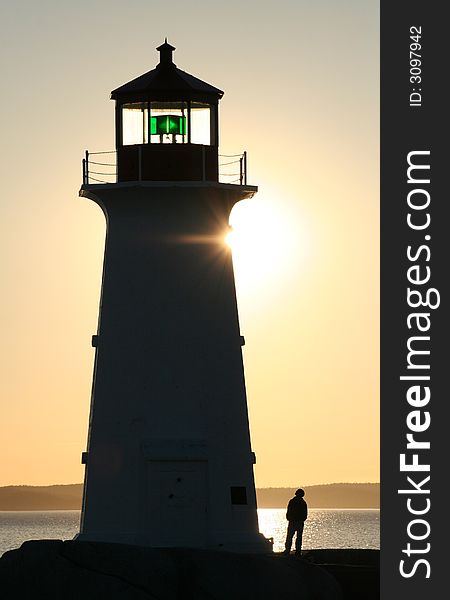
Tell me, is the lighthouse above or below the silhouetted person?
above

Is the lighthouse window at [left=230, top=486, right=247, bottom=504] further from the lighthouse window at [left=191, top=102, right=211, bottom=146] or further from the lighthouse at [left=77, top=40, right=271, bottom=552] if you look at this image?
the lighthouse window at [left=191, top=102, right=211, bottom=146]

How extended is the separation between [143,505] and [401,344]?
879 centimetres

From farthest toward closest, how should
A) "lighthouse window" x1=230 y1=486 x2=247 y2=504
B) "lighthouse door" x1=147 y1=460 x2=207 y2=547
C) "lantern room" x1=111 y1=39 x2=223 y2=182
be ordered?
"lantern room" x1=111 y1=39 x2=223 y2=182, "lighthouse window" x1=230 y1=486 x2=247 y2=504, "lighthouse door" x1=147 y1=460 x2=207 y2=547

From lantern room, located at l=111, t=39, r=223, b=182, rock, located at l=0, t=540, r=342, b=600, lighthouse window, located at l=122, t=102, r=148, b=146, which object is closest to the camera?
rock, located at l=0, t=540, r=342, b=600

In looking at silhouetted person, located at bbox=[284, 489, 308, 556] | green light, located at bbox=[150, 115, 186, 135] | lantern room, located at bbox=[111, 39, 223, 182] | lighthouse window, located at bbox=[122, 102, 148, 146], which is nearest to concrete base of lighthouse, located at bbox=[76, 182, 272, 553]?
lantern room, located at bbox=[111, 39, 223, 182]

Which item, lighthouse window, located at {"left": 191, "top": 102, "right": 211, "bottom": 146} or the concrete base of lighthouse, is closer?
the concrete base of lighthouse

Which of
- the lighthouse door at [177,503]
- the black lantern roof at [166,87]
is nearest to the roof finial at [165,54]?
the black lantern roof at [166,87]

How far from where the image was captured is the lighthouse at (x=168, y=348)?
106 feet

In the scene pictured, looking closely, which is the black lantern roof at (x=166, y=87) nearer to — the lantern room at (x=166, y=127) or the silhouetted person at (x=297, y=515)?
the lantern room at (x=166, y=127)

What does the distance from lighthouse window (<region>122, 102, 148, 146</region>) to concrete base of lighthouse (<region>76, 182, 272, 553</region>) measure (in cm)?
105

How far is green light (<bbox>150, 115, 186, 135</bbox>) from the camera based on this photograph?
3347 cm

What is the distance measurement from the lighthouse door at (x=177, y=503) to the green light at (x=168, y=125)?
245 inches

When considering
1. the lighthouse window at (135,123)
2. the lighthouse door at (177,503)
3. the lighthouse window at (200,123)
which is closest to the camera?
the lighthouse door at (177,503)

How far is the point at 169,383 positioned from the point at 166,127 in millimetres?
4871
